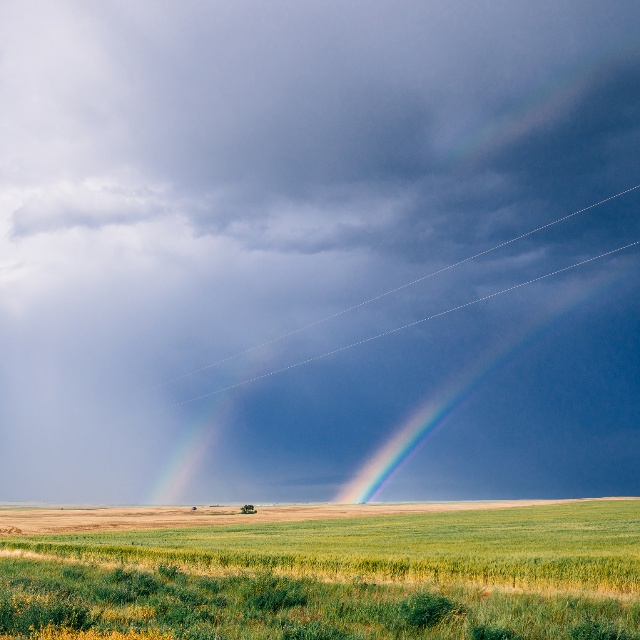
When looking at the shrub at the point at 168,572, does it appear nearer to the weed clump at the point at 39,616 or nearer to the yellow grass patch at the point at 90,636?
the weed clump at the point at 39,616

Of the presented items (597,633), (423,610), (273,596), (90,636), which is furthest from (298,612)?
(597,633)

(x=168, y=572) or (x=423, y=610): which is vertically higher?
(x=423, y=610)

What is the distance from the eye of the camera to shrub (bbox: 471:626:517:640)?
40.8ft

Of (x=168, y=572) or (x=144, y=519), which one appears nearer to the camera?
(x=168, y=572)

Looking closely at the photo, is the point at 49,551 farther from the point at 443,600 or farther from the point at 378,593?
the point at 443,600

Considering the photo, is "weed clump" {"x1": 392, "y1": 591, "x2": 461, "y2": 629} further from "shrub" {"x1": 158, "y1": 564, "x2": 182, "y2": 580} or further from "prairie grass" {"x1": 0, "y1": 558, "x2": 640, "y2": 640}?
"shrub" {"x1": 158, "y1": 564, "x2": 182, "y2": 580}

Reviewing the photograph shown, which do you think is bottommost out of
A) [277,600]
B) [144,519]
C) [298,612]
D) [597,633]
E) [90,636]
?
[144,519]

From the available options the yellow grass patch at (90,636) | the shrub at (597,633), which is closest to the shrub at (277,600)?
the yellow grass patch at (90,636)

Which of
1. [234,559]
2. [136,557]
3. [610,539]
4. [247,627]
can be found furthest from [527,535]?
[247,627]

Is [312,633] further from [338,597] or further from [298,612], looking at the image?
[338,597]

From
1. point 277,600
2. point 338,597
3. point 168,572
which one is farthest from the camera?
point 168,572

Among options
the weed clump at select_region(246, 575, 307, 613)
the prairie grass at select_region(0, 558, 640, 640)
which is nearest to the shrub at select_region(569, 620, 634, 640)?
the prairie grass at select_region(0, 558, 640, 640)

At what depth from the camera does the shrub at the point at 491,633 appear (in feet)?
40.8

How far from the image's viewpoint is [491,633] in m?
12.5
